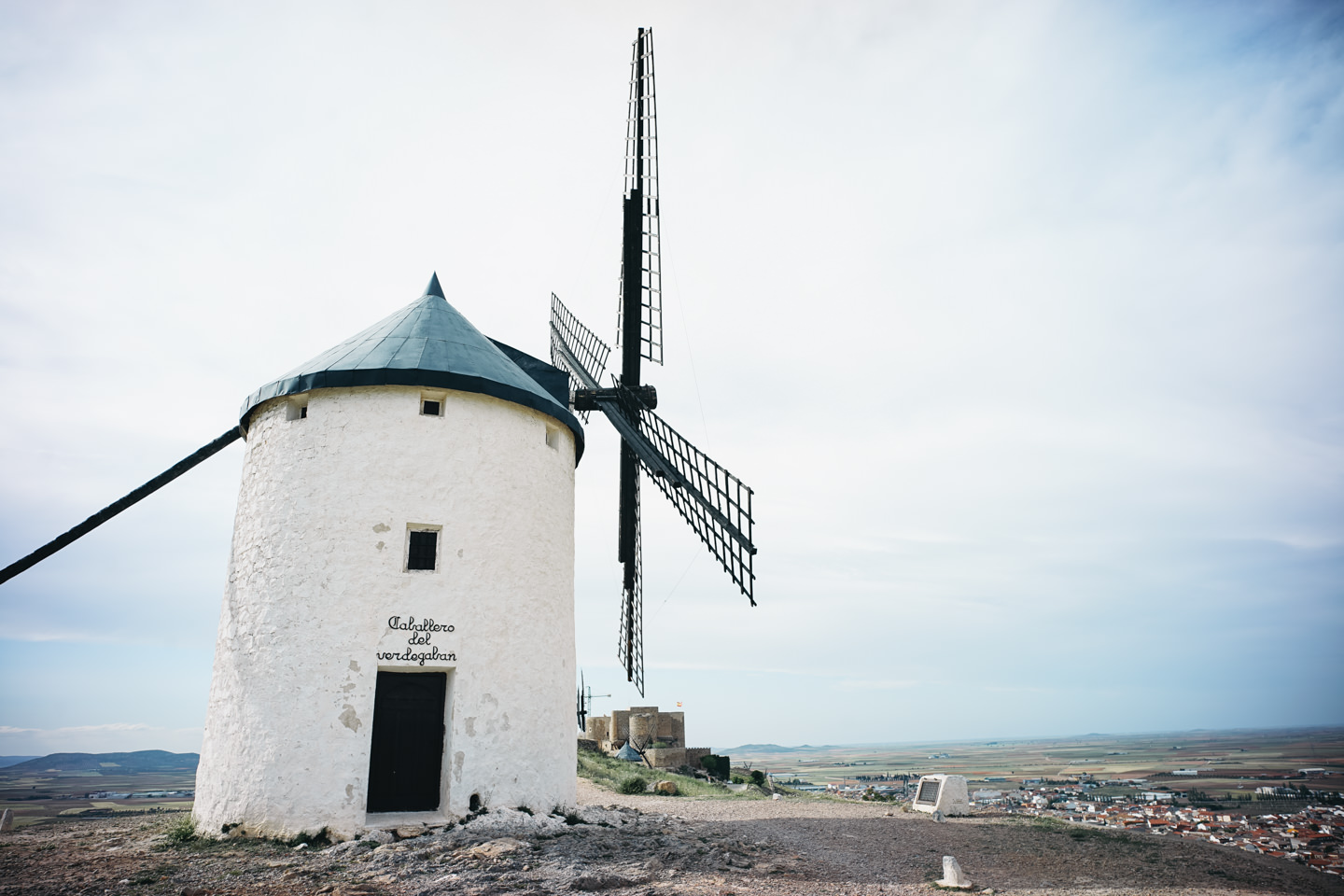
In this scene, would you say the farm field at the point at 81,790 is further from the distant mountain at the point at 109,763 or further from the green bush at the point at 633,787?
the green bush at the point at 633,787

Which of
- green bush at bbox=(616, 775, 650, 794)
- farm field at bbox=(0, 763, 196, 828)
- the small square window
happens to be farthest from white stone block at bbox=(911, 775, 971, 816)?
farm field at bbox=(0, 763, 196, 828)

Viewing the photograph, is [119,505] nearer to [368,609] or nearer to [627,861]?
[368,609]

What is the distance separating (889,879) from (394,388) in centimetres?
876

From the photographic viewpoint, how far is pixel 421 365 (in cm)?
1061

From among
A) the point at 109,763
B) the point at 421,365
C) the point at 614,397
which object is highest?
the point at 614,397

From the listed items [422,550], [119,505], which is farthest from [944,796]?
[119,505]

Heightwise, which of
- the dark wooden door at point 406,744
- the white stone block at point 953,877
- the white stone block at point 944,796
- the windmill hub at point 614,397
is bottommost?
the white stone block at point 944,796

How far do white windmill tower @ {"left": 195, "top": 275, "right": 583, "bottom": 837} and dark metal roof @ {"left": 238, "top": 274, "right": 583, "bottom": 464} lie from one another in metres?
0.04

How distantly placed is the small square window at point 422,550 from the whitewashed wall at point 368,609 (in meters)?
0.22

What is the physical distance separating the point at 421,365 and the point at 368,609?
352 cm

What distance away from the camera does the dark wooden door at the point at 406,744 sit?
31.3 feet

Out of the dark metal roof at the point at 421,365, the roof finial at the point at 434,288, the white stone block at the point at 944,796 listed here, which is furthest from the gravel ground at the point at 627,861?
the roof finial at the point at 434,288

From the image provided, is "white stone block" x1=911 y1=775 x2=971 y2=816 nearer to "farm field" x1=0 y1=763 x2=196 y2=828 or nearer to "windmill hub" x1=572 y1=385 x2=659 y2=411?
"windmill hub" x1=572 y1=385 x2=659 y2=411

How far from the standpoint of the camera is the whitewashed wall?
29.4 ft
